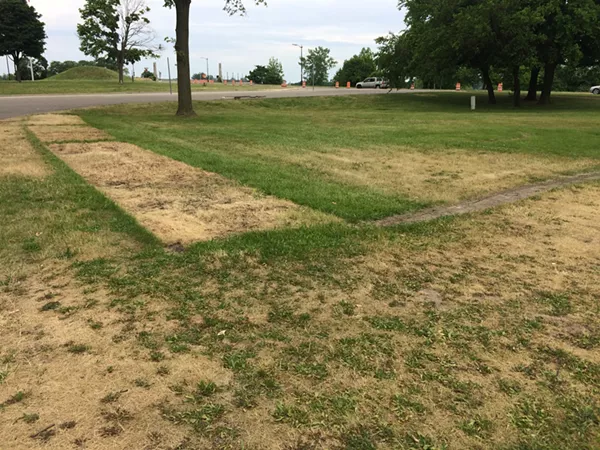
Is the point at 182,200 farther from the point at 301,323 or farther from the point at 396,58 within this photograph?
the point at 396,58

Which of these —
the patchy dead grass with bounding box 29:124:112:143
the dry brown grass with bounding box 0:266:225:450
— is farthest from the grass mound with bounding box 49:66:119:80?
the dry brown grass with bounding box 0:266:225:450

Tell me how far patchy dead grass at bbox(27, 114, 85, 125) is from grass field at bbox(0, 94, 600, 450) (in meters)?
9.32

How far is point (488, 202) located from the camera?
720cm

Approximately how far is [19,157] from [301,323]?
8794mm

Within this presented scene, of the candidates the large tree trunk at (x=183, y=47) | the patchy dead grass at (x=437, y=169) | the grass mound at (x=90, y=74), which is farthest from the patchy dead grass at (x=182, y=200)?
the grass mound at (x=90, y=74)

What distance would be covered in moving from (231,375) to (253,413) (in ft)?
1.18

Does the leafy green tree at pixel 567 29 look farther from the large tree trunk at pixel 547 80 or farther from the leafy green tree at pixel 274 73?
the leafy green tree at pixel 274 73

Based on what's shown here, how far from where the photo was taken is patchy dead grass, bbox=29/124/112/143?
1231 centimetres

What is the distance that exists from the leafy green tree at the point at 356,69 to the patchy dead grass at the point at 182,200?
76.6 metres

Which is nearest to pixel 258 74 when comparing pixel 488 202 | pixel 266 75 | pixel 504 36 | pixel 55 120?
pixel 266 75

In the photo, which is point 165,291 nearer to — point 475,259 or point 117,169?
point 475,259

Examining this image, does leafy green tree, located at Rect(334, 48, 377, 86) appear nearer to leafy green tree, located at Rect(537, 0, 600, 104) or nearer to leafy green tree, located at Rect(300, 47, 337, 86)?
leafy green tree, located at Rect(300, 47, 337, 86)

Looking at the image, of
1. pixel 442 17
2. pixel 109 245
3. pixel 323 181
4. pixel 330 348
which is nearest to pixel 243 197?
pixel 323 181

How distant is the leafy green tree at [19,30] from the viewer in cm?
5503
